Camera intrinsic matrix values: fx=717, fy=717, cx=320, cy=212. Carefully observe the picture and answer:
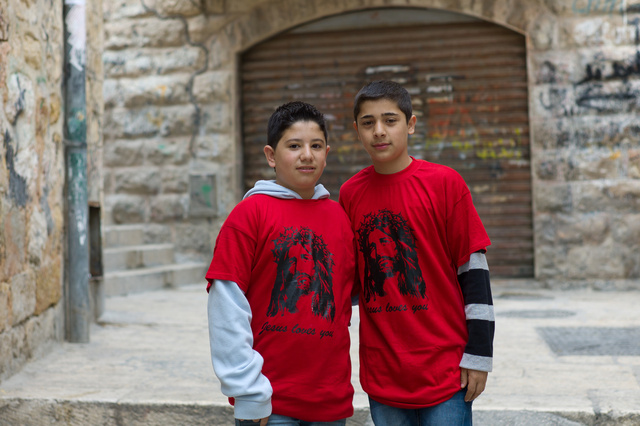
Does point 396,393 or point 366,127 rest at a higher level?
point 366,127

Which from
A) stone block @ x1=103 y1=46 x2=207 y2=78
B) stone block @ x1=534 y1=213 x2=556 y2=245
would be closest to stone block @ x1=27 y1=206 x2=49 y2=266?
stone block @ x1=103 y1=46 x2=207 y2=78

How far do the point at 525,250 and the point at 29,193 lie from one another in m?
5.26

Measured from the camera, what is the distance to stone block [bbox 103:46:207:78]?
8094mm

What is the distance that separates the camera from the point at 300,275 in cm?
192

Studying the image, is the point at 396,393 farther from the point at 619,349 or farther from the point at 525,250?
the point at 525,250

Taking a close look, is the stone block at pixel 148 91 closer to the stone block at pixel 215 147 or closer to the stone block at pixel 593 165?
the stone block at pixel 215 147

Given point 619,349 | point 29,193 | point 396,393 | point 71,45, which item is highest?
point 71,45

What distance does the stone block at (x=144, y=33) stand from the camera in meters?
8.12

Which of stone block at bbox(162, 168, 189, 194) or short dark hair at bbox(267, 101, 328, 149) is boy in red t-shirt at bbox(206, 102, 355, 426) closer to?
short dark hair at bbox(267, 101, 328, 149)

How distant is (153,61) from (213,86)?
0.77 meters

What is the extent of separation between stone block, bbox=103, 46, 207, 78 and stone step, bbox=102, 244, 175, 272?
200 centimetres

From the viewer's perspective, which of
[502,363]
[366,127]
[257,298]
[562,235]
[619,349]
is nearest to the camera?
[257,298]

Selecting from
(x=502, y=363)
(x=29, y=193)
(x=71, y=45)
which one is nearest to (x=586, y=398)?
(x=502, y=363)

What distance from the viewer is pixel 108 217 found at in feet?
27.5
